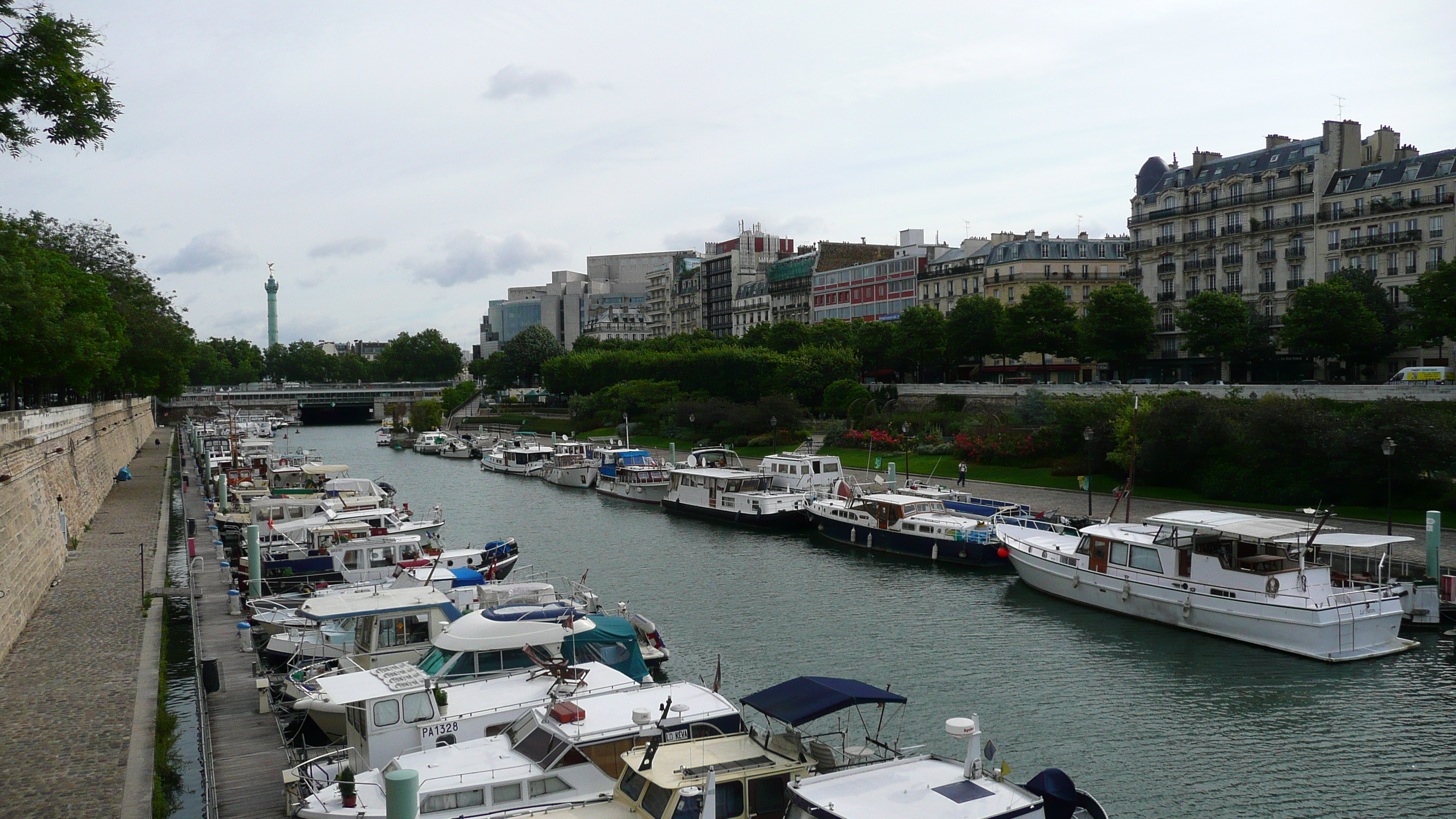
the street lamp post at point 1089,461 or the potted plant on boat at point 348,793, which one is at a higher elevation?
the street lamp post at point 1089,461

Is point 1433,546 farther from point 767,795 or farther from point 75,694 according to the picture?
point 75,694

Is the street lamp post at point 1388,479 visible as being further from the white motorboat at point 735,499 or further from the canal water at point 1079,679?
the white motorboat at point 735,499

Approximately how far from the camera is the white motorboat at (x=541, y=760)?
1625cm

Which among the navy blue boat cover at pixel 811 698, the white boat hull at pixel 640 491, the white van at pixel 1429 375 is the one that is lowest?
the white boat hull at pixel 640 491

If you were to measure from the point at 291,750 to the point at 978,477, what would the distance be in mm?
47083

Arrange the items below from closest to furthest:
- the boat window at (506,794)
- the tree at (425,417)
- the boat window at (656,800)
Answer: the boat window at (656,800) < the boat window at (506,794) < the tree at (425,417)

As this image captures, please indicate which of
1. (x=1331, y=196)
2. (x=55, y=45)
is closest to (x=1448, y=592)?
(x=55, y=45)

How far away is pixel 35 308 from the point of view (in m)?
37.9

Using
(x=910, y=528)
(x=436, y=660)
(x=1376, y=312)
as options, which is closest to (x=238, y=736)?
(x=436, y=660)

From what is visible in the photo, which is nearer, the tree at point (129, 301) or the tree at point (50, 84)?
the tree at point (50, 84)

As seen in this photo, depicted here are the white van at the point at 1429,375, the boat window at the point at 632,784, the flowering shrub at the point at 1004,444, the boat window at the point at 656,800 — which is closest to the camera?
the boat window at the point at 656,800

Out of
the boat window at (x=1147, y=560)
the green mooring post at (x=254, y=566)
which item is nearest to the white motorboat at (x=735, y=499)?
the boat window at (x=1147, y=560)

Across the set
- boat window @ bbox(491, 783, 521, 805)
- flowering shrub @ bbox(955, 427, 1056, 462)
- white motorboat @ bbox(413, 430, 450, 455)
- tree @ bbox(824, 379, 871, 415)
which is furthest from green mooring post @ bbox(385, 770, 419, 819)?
white motorboat @ bbox(413, 430, 450, 455)

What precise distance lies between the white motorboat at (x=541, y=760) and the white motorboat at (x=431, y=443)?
9786 cm
